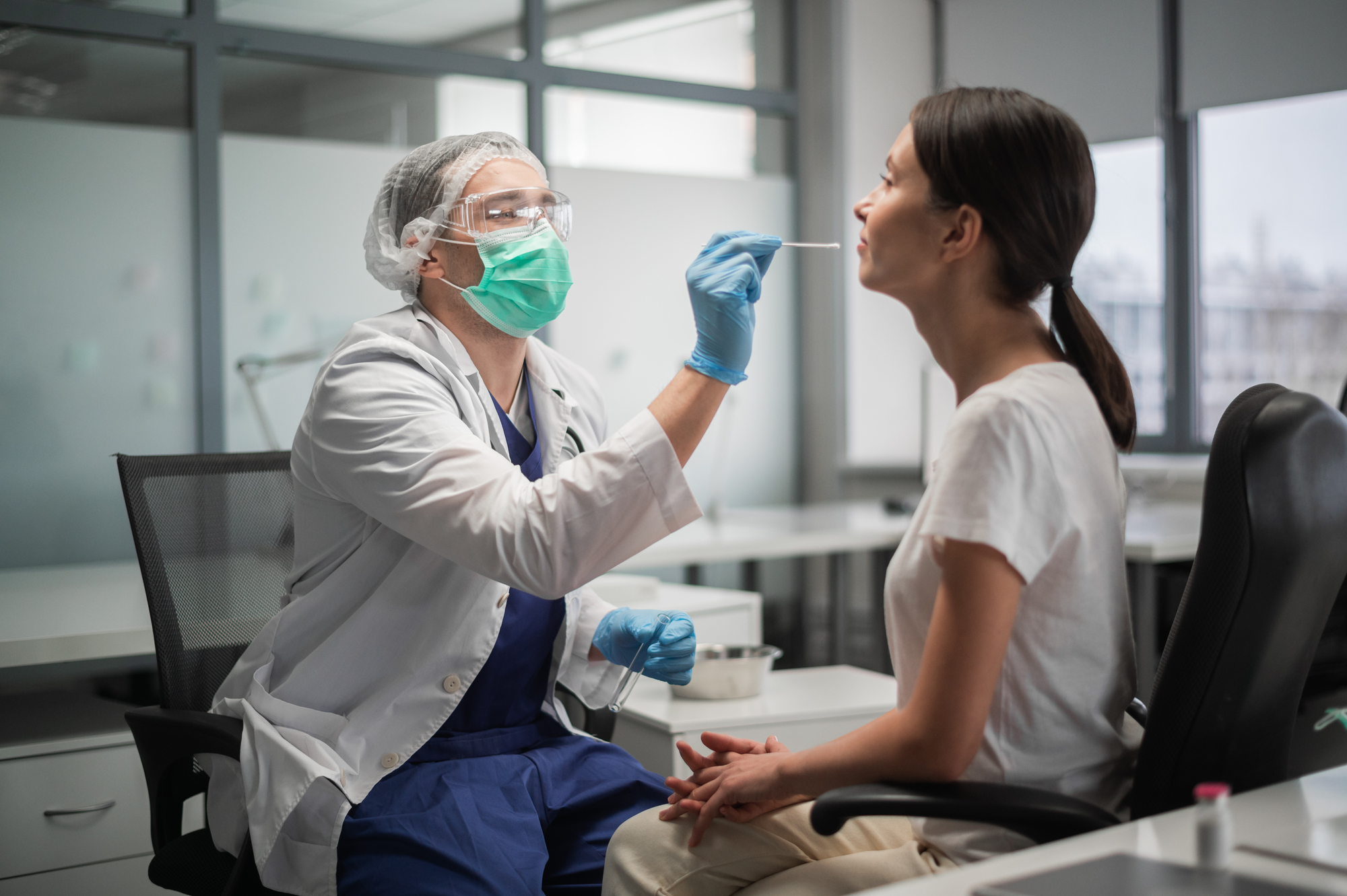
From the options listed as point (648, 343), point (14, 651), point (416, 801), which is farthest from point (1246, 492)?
point (648, 343)

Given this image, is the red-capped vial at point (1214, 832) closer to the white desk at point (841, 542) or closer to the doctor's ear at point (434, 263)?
the doctor's ear at point (434, 263)

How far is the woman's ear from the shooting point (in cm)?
106

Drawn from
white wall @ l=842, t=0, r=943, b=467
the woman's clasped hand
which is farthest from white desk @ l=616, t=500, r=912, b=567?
the woman's clasped hand

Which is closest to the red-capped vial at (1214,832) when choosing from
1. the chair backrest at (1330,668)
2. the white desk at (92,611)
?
the white desk at (92,611)

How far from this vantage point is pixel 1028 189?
1039 millimetres

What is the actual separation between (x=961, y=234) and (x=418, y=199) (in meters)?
0.84

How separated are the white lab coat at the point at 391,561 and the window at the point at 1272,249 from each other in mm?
3506

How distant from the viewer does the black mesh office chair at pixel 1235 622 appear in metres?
0.97

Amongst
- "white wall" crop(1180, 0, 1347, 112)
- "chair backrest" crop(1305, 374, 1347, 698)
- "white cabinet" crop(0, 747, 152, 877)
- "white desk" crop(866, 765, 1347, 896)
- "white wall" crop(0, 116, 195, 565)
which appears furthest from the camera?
"white wall" crop(1180, 0, 1347, 112)

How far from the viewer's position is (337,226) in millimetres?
3824

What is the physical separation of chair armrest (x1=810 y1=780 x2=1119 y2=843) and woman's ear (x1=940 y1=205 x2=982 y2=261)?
0.49 metres

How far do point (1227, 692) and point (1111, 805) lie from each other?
157 millimetres

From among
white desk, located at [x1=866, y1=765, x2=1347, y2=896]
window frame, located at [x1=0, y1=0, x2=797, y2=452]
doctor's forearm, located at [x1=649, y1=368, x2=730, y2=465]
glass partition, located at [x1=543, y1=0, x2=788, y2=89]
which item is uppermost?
glass partition, located at [x1=543, y1=0, x2=788, y2=89]

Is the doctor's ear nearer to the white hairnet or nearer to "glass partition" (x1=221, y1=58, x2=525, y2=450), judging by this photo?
the white hairnet
